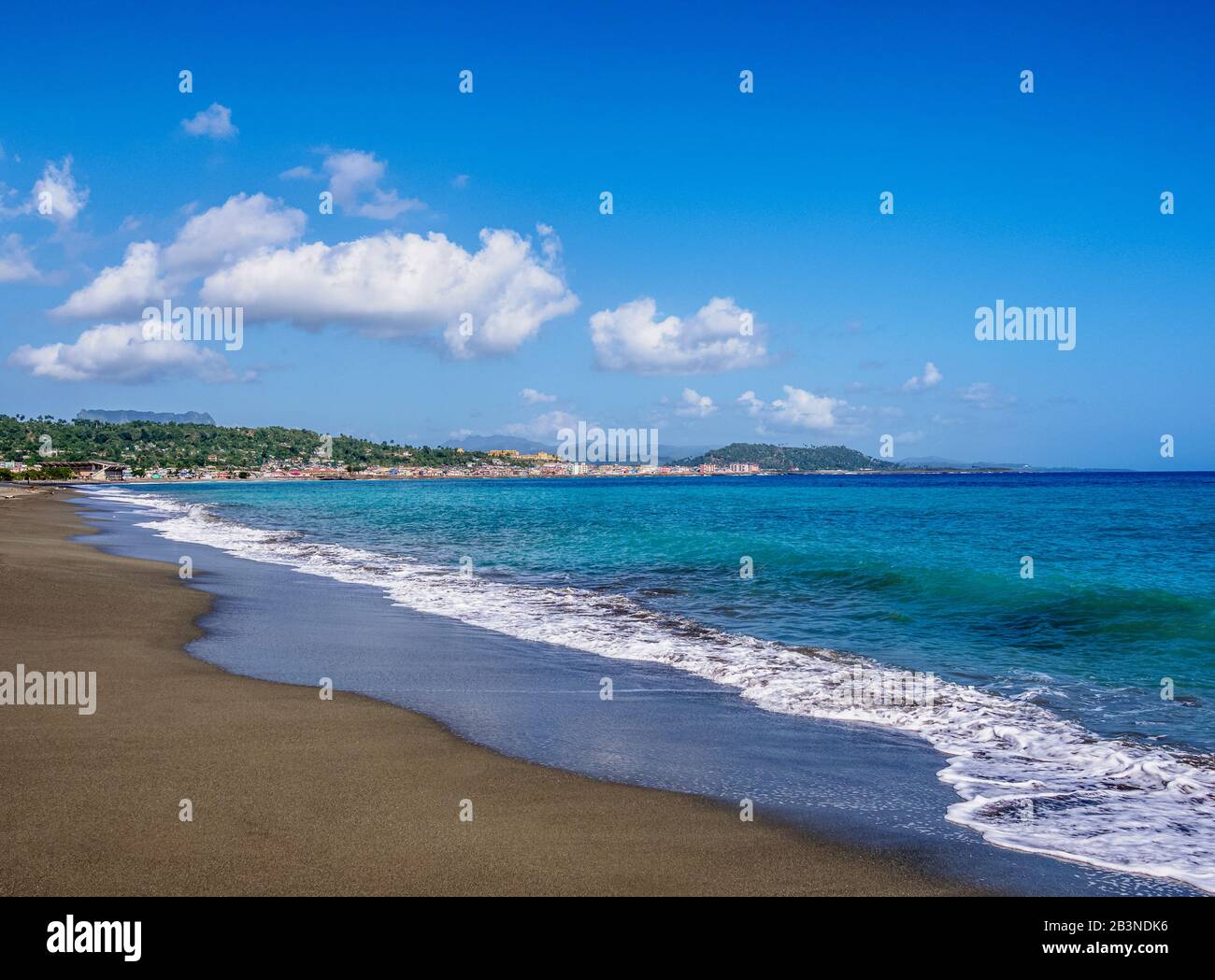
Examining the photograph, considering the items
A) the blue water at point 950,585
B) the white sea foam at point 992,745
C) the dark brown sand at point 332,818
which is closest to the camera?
the dark brown sand at point 332,818

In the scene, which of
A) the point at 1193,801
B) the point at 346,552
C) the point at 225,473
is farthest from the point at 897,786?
the point at 225,473

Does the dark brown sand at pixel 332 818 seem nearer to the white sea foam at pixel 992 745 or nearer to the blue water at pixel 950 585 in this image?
the white sea foam at pixel 992 745

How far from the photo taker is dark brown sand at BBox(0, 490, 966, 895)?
4.91 metres

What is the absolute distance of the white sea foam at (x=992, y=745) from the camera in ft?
19.4

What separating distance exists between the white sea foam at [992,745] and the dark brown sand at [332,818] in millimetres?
1690

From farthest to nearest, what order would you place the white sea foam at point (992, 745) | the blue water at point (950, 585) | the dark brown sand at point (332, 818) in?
1. the blue water at point (950, 585)
2. the white sea foam at point (992, 745)
3. the dark brown sand at point (332, 818)

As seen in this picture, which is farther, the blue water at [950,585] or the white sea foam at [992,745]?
the blue water at [950,585]

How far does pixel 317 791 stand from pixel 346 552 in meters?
23.4

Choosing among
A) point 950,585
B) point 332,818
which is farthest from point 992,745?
point 950,585

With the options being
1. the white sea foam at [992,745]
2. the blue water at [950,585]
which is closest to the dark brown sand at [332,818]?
the white sea foam at [992,745]

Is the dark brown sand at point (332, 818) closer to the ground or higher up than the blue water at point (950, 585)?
higher up

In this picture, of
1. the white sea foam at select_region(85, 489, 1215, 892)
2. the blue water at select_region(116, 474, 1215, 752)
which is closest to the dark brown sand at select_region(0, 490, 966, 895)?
the white sea foam at select_region(85, 489, 1215, 892)

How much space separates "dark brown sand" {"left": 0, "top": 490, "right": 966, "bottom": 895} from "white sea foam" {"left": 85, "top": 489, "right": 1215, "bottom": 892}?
1.69m
